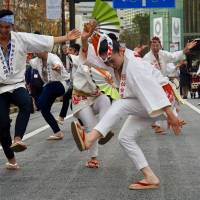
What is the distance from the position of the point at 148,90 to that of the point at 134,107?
37cm

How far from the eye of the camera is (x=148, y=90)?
626 cm

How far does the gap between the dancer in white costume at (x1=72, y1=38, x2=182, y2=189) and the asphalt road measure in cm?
34

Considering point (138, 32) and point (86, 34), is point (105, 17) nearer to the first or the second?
point (86, 34)

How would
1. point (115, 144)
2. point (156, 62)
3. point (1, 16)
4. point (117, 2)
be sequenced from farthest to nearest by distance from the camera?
point (117, 2) < point (156, 62) < point (115, 144) < point (1, 16)

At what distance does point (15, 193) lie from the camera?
259 inches

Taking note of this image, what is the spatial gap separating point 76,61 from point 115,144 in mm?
1625

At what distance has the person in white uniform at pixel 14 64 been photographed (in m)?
7.42

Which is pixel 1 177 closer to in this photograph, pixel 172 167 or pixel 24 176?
pixel 24 176

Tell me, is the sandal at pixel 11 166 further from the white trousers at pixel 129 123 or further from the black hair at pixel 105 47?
the black hair at pixel 105 47

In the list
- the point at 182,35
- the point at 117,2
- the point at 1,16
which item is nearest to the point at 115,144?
the point at 1,16

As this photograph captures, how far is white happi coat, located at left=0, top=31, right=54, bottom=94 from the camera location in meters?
7.43

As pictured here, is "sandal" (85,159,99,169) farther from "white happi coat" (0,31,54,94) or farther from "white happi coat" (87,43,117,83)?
"white happi coat" (87,43,117,83)

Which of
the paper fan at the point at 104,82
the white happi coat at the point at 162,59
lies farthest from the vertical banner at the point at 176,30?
the paper fan at the point at 104,82

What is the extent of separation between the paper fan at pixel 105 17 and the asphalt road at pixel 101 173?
1.64 m
